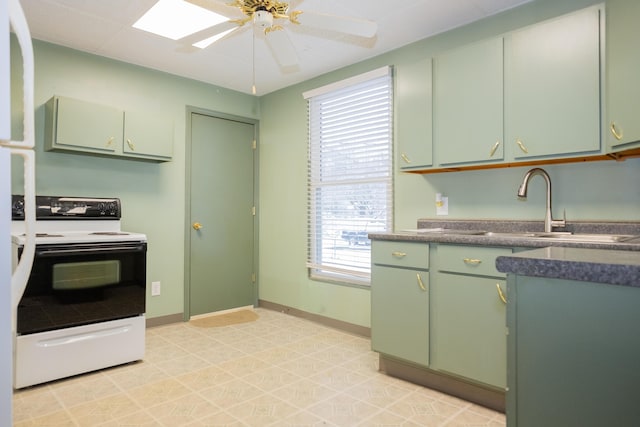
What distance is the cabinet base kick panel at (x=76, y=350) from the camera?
2.36 meters

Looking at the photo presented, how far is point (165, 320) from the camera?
3768mm

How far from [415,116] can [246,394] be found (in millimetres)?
2090

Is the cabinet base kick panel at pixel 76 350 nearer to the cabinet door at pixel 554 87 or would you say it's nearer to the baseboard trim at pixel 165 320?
the baseboard trim at pixel 165 320

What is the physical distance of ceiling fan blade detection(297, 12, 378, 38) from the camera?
1.99 m

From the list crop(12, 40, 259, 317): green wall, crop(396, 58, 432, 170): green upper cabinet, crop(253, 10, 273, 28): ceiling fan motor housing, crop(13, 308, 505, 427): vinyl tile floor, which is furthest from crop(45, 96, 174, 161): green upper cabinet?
crop(396, 58, 432, 170): green upper cabinet

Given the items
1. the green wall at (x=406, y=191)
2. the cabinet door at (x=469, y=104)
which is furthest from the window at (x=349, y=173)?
the cabinet door at (x=469, y=104)

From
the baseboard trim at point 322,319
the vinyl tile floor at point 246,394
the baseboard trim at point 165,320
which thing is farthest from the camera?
the baseboard trim at point 165,320

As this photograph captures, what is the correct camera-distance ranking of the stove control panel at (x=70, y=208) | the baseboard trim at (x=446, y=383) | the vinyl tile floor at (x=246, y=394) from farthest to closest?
the stove control panel at (x=70, y=208) < the baseboard trim at (x=446, y=383) < the vinyl tile floor at (x=246, y=394)

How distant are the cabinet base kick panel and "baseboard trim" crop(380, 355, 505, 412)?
1.76 meters

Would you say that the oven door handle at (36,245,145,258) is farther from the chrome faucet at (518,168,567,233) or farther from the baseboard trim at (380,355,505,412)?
the chrome faucet at (518,168,567,233)

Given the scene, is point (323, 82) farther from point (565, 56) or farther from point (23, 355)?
point (23, 355)

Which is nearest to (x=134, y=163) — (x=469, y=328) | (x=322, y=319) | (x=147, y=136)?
(x=147, y=136)

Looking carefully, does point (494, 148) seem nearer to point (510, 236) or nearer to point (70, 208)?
point (510, 236)

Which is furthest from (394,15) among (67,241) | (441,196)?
(67,241)
